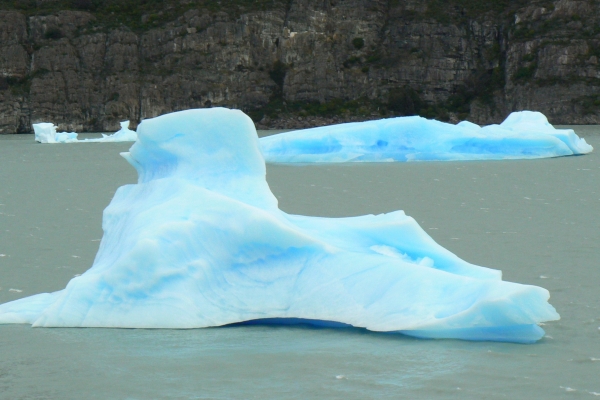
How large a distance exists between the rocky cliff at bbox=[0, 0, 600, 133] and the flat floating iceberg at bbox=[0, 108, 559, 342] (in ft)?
162

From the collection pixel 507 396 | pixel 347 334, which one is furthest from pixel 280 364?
pixel 507 396

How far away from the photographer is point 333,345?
5285 mm

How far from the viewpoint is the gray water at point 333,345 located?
15.0ft

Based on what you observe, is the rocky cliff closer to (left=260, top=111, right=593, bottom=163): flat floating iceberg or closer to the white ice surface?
the white ice surface

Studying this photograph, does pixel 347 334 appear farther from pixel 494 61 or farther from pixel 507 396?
pixel 494 61

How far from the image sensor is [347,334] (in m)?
5.53

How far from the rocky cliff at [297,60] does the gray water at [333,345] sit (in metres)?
43.4

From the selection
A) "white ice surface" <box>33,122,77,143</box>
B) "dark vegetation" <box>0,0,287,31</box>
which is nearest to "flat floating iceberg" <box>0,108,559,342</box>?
"white ice surface" <box>33,122,77,143</box>

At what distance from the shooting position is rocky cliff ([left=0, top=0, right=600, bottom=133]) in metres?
54.4

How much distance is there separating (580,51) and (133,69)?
27403mm

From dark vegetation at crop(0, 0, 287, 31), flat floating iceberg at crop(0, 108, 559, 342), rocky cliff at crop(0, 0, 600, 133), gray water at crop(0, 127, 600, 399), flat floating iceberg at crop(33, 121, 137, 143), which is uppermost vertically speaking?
dark vegetation at crop(0, 0, 287, 31)

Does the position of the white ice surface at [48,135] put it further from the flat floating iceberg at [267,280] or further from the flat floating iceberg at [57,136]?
the flat floating iceberg at [267,280]

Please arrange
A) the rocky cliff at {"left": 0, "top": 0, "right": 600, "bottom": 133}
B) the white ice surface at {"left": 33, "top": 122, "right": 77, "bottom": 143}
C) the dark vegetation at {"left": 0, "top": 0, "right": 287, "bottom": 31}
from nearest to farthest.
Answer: the white ice surface at {"left": 33, "top": 122, "right": 77, "bottom": 143}, the rocky cliff at {"left": 0, "top": 0, "right": 600, "bottom": 133}, the dark vegetation at {"left": 0, "top": 0, "right": 287, "bottom": 31}

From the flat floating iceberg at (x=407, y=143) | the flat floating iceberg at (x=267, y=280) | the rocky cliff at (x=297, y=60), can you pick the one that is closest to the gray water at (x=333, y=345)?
the flat floating iceberg at (x=267, y=280)
